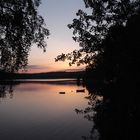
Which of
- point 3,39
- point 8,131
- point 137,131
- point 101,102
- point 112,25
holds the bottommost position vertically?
point 8,131

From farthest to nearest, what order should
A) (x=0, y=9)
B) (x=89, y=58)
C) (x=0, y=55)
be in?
(x=89, y=58), (x=0, y=55), (x=0, y=9)

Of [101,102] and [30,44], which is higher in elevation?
[30,44]

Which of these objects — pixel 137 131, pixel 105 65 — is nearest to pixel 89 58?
pixel 105 65

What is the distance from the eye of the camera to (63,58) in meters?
17.3

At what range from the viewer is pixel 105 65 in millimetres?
16125

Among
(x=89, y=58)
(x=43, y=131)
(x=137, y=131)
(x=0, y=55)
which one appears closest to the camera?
(x=0, y=55)

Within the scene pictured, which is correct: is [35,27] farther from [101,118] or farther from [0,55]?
[101,118]

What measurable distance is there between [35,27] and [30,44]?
850mm

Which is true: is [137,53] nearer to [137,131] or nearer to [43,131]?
[137,131]

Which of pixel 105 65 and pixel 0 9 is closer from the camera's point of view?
pixel 0 9

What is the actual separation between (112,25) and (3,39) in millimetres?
6162

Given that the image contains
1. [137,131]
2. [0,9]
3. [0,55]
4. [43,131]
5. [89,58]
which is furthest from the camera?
[43,131]

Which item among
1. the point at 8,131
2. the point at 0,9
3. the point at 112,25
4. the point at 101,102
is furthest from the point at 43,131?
the point at 0,9

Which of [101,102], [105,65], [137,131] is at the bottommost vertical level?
[137,131]
